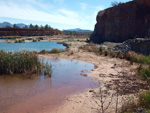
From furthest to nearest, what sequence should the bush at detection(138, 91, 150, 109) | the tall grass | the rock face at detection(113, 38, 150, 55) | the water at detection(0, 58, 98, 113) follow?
1. the rock face at detection(113, 38, 150, 55)
2. the tall grass
3. the water at detection(0, 58, 98, 113)
4. the bush at detection(138, 91, 150, 109)

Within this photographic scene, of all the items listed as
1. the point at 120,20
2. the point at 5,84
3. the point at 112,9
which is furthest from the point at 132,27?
the point at 5,84

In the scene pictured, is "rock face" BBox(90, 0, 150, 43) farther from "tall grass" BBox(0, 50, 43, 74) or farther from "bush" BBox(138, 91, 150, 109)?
"bush" BBox(138, 91, 150, 109)

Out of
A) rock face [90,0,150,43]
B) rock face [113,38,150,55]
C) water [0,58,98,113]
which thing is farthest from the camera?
rock face [90,0,150,43]

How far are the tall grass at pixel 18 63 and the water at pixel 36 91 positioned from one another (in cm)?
67

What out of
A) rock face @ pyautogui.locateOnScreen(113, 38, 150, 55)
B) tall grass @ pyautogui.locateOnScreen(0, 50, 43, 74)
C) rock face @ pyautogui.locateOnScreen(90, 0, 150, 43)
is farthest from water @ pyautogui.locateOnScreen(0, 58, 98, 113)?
rock face @ pyautogui.locateOnScreen(90, 0, 150, 43)

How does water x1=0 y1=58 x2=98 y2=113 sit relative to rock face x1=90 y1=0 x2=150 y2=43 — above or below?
below

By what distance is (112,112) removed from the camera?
14.0 ft

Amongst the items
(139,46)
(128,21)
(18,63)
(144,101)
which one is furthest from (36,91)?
(128,21)

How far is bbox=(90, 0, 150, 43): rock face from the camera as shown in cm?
2455

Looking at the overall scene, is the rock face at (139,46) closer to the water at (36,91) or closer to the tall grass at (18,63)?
the water at (36,91)

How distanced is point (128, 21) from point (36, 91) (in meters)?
24.3

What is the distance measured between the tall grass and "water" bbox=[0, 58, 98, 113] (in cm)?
67

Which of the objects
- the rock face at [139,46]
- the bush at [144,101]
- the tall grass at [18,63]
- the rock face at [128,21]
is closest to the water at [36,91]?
the tall grass at [18,63]

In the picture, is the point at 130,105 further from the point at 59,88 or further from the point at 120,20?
the point at 120,20
